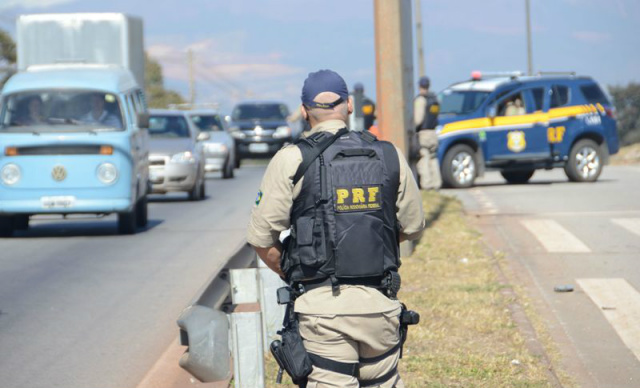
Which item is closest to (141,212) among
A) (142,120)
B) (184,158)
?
(142,120)

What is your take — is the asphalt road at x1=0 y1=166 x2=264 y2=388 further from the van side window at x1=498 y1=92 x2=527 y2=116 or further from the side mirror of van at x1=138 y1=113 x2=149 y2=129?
the van side window at x1=498 y1=92 x2=527 y2=116

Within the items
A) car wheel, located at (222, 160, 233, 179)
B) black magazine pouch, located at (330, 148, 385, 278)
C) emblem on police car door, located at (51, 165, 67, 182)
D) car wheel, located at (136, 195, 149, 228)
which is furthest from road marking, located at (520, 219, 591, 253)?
car wheel, located at (222, 160, 233, 179)

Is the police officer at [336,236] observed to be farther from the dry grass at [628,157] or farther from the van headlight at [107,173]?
the dry grass at [628,157]

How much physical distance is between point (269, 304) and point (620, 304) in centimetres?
336

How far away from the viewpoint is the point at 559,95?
79.1 feet

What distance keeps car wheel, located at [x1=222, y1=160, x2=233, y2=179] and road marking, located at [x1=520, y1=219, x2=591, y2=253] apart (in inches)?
594

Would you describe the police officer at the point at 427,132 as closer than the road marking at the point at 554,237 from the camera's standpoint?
No

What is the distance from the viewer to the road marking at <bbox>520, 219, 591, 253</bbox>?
43.2 feet

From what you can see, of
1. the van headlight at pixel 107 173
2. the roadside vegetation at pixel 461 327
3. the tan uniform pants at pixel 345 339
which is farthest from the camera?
the van headlight at pixel 107 173

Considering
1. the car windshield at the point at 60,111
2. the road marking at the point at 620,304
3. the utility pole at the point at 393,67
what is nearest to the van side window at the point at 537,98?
the car windshield at the point at 60,111

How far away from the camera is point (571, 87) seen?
24.3m

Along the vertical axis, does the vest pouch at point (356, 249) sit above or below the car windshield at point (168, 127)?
above

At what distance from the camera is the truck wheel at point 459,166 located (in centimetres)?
2314

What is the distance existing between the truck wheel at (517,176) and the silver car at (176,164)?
7.06 metres
